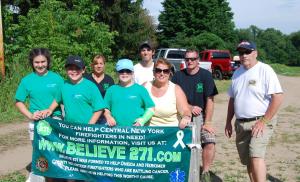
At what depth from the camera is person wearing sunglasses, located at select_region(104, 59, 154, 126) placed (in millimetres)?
5094

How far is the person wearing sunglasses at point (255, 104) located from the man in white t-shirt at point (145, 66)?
1588 mm

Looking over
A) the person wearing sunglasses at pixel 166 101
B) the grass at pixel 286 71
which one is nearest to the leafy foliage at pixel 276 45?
the grass at pixel 286 71

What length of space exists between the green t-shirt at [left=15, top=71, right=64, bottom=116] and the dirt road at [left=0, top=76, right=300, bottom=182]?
92.0 inches

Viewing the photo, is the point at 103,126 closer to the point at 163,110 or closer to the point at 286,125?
the point at 163,110

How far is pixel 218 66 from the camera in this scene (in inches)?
1160

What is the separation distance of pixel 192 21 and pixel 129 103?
50.5 meters

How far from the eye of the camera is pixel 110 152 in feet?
17.1

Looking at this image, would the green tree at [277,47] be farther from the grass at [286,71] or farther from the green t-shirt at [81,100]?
the green t-shirt at [81,100]

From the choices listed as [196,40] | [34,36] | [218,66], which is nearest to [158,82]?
[34,36]

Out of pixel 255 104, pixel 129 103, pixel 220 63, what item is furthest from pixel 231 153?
pixel 220 63

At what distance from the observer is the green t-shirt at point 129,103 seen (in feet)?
16.7

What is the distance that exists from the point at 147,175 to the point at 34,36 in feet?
44.8

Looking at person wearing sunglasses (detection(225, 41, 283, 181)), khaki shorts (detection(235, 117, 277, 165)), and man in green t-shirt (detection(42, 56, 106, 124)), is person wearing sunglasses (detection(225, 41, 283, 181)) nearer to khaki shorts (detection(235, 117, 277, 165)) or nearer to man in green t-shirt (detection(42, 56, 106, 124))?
khaki shorts (detection(235, 117, 277, 165))

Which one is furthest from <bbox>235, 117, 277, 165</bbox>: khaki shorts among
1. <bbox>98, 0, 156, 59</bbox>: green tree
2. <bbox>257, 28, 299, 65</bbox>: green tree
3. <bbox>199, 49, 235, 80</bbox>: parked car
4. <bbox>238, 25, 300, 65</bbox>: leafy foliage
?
<bbox>257, 28, 299, 65</bbox>: green tree
